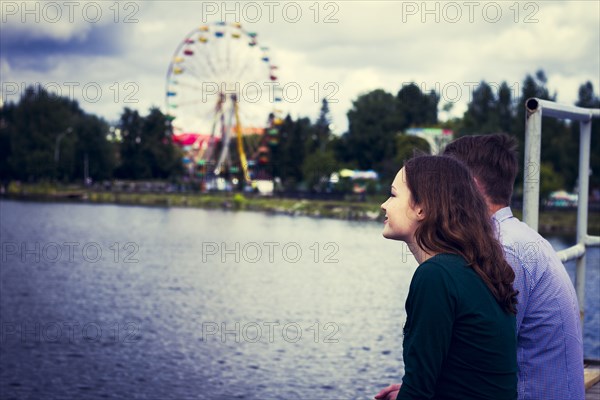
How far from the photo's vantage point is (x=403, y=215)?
7.47ft

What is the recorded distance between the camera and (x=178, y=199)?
88.1m

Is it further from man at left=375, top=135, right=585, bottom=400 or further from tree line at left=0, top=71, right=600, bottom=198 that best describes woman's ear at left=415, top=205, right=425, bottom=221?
tree line at left=0, top=71, right=600, bottom=198

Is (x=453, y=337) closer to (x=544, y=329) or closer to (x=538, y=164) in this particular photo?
(x=544, y=329)

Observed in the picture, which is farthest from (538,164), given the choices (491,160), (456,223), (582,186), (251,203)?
(251,203)

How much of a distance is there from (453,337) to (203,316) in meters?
21.7

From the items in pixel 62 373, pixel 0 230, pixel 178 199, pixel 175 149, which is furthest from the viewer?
pixel 175 149

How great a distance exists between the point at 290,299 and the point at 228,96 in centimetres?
3392

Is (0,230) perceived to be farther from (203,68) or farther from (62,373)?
(62,373)

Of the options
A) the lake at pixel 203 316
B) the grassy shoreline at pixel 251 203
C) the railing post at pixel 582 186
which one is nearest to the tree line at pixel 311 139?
the grassy shoreline at pixel 251 203

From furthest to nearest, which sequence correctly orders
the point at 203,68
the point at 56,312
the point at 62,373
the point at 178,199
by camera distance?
the point at 178,199 < the point at 203,68 < the point at 56,312 < the point at 62,373

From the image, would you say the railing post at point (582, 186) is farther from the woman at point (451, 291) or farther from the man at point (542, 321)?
the woman at point (451, 291)

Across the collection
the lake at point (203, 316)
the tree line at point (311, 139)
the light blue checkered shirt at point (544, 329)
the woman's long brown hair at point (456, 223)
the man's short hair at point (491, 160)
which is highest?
the tree line at point (311, 139)

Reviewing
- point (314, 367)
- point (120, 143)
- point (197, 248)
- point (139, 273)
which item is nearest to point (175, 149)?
point (120, 143)

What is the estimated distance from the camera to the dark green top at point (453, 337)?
2.08 metres
